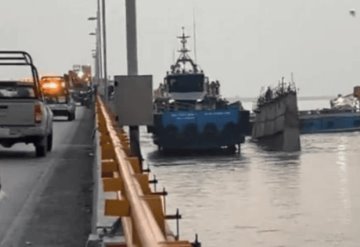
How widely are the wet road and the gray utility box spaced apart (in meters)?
2.32

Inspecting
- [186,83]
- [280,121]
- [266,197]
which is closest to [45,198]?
[266,197]

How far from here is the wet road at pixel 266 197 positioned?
19.8 metres

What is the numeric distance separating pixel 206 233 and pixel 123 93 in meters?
4.15

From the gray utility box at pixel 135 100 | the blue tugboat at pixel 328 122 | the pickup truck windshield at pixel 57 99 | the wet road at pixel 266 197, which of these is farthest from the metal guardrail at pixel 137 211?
the blue tugboat at pixel 328 122

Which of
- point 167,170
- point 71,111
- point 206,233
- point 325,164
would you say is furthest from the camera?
point 71,111

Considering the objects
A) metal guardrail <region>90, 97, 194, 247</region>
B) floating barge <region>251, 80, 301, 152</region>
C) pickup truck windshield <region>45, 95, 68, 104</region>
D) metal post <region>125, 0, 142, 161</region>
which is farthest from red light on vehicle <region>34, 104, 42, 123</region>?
pickup truck windshield <region>45, 95, 68, 104</region>

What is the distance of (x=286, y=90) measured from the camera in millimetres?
60438

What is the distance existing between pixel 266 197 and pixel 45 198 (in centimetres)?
1213

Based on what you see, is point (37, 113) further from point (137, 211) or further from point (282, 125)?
point (282, 125)

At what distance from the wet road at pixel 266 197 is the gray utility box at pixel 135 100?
2319 millimetres

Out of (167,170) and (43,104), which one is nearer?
(43,104)

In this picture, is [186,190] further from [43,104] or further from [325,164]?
[325,164]

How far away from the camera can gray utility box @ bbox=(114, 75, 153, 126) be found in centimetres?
2245

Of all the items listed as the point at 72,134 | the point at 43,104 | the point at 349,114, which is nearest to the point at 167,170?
the point at 72,134
